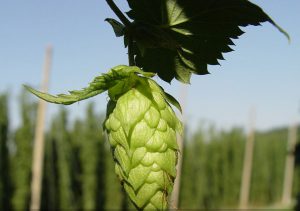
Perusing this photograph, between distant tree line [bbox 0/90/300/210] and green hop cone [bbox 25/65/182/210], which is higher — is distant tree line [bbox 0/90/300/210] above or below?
below

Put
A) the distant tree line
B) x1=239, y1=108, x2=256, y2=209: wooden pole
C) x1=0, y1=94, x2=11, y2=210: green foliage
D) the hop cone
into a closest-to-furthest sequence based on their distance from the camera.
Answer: the hop cone → x1=0, y1=94, x2=11, y2=210: green foliage → the distant tree line → x1=239, y1=108, x2=256, y2=209: wooden pole

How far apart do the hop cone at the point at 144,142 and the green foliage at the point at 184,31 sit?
0.08 metres

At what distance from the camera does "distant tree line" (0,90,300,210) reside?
13.2 metres

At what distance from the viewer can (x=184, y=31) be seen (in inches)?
23.1

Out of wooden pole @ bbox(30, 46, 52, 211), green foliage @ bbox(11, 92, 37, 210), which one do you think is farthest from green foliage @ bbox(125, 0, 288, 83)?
green foliage @ bbox(11, 92, 37, 210)

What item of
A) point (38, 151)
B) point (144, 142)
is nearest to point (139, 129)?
point (144, 142)

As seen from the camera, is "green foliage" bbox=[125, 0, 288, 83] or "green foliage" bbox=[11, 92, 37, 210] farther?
"green foliage" bbox=[11, 92, 37, 210]

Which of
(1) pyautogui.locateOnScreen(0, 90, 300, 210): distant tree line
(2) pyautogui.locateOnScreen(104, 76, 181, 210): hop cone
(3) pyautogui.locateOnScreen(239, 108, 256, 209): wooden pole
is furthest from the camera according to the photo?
(3) pyautogui.locateOnScreen(239, 108, 256, 209): wooden pole

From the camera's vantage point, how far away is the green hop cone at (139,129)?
454 millimetres

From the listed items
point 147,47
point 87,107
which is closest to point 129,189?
point 147,47

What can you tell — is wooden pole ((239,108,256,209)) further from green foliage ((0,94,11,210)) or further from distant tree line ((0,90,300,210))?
green foliage ((0,94,11,210))

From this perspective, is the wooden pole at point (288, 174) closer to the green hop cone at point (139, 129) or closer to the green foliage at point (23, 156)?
the green foliage at point (23, 156)

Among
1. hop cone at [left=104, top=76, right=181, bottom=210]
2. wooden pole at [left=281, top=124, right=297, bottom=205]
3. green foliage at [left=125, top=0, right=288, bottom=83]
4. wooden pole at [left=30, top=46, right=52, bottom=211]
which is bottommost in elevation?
wooden pole at [left=281, top=124, right=297, bottom=205]

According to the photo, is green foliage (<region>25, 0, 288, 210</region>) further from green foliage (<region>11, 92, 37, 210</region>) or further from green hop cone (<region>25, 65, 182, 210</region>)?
green foliage (<region>11, 92, 37, 210</region>)
